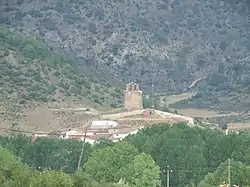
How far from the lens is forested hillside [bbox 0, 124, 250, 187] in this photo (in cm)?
4709

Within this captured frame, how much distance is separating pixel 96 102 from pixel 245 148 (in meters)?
35.2

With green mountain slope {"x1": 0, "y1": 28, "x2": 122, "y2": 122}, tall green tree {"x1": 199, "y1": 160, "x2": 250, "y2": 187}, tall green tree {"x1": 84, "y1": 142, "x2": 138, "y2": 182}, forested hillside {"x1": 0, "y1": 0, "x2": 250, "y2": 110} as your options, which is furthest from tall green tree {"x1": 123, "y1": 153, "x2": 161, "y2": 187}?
forested hillside {"x1": 0, "y1": 0, "x2": 250, "y2": 110}

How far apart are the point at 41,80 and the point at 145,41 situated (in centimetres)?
2883

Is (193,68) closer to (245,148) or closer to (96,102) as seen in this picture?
(96,102)

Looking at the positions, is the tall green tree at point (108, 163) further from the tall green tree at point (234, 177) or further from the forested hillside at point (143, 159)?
the tall green tree at point (234, 177)

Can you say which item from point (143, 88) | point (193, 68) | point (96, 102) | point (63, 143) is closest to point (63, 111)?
point (96, 102)

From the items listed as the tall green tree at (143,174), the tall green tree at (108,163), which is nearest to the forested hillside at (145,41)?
the tall green tree at (108,163)

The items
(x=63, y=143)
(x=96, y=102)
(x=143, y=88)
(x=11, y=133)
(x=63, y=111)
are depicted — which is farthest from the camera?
(x=143, y=88)

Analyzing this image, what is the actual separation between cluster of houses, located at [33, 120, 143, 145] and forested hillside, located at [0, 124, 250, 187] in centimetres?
745

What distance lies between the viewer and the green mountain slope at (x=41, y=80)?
85.1m

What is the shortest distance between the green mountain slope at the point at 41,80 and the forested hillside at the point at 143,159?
1793cm

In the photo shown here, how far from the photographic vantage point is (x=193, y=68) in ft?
383

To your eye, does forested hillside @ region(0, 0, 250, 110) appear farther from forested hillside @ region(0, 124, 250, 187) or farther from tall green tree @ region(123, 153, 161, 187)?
tall green tree @ region(123, 153, 161, 187)

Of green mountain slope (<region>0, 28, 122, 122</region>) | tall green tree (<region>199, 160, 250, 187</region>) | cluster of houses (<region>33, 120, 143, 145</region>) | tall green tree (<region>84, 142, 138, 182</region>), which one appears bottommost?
tall green tree (<region>199, 160, 250, 187</region>)
